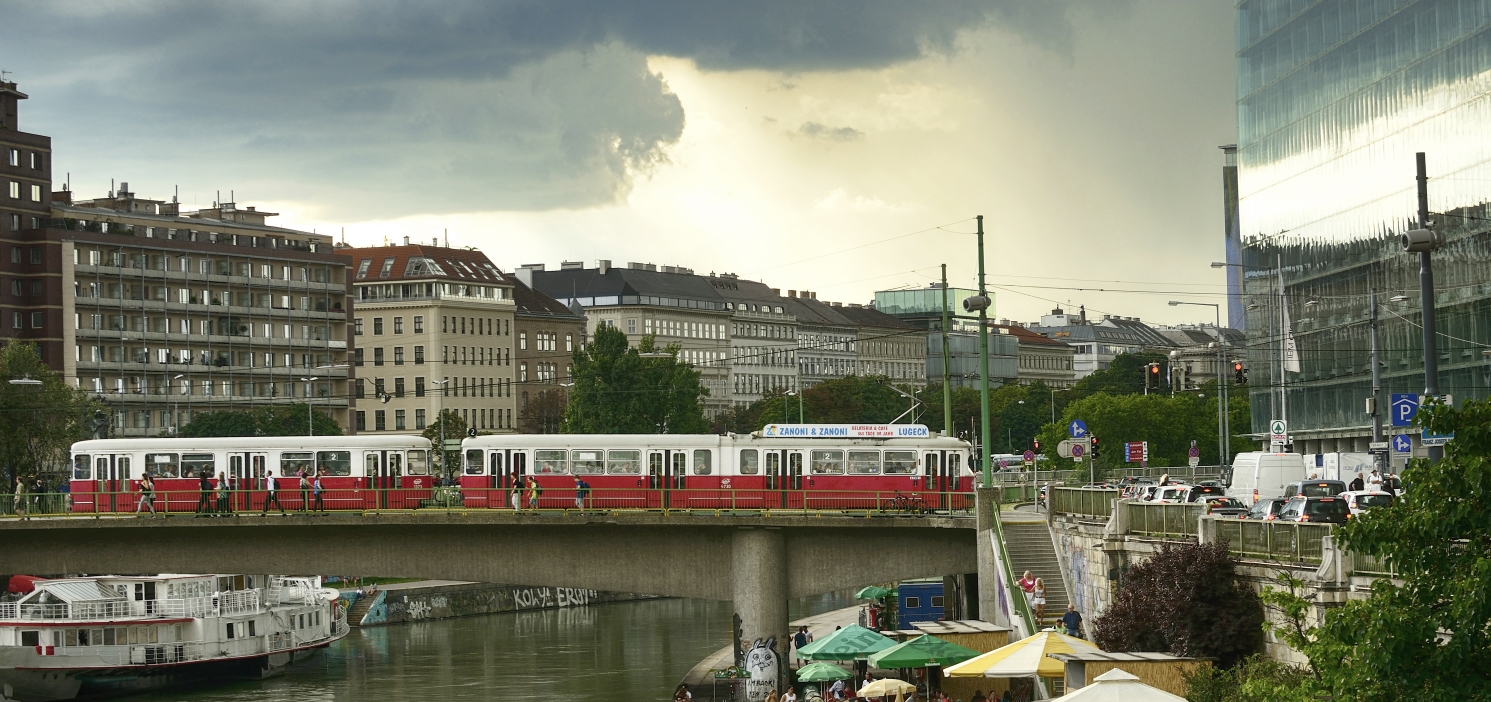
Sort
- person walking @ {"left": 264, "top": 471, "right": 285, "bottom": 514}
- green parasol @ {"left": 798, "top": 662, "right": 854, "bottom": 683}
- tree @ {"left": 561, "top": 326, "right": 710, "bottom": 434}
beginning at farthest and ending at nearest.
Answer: tree @ {"left": 561, "top": 326, "right": 710, "bottom": 434} → person walking @ {"left": 264, "top": 471, "right": 285, "bottom": 514} → green parasol @ {"left": 798, "top": 662, "right": 854, "bottom": 683}

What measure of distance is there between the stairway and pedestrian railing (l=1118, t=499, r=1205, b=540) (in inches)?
223

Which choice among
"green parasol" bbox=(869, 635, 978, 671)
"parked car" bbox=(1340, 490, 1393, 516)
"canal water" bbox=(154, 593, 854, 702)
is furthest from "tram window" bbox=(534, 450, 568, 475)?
"parked car" bbox=(1340, 490, 1393, 516)

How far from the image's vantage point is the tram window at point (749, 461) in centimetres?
5572

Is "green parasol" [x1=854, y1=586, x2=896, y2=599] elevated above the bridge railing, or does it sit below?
below

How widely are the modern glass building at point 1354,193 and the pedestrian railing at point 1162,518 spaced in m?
35.5

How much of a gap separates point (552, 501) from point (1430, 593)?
132ft

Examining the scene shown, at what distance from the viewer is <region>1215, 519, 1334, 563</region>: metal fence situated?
94.9 ft

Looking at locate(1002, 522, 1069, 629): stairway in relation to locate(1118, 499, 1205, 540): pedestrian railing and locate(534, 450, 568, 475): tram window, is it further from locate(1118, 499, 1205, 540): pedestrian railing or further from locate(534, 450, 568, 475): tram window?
Result: locate(534, 450, 568, 475): tram window

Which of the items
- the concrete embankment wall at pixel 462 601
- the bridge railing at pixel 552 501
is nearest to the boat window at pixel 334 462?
the bridge railing at pixel 552 501

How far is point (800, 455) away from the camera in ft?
183

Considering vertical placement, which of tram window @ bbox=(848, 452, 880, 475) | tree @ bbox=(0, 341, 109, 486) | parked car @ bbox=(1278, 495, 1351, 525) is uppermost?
tree @ bbox=(0, 341, 109, 486)

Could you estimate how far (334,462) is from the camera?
191 ft

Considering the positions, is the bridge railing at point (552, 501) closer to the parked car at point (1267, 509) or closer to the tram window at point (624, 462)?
the tram window at point (624, 462)

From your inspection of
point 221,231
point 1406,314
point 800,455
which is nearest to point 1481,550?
point 800,455
